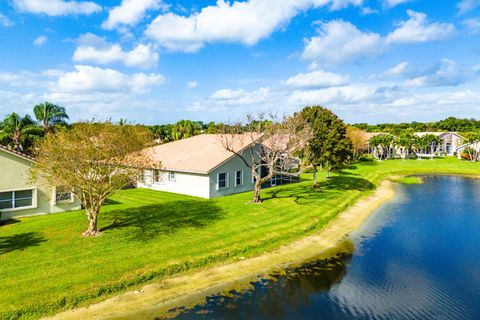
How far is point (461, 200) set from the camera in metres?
43.2

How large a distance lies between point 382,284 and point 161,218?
17304 millimetres

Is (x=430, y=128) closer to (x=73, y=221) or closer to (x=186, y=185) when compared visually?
(x=186, y=185)

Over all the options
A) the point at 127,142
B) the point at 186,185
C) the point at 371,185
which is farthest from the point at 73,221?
the point at 371,185

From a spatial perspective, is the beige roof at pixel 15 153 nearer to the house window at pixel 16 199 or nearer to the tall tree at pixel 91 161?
the house window at pixel 16 199

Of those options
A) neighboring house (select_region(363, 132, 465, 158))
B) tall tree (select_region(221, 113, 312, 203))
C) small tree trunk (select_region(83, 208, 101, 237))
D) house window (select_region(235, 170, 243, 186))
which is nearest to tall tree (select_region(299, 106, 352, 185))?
tall tree (select_region(221, 113, 312, 203))

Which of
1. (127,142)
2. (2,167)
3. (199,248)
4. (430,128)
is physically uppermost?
(430,128)

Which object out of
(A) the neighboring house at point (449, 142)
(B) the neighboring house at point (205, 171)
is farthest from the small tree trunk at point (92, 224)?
(A) the neighboring house at point (449, 142)

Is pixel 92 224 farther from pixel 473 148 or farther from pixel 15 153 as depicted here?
pixel 473 148

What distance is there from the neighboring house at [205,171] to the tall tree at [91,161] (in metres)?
11.9

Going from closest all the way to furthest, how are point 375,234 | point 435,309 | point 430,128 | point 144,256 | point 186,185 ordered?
point 435,309
point 144,256
point 375,234
point 186,185
point 430,128

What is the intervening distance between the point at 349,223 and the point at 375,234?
3116 millimetres

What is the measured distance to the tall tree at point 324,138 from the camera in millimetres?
42156

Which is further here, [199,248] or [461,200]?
[461,200]

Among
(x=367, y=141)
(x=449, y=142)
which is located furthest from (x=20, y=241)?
(x=449, y=142)
